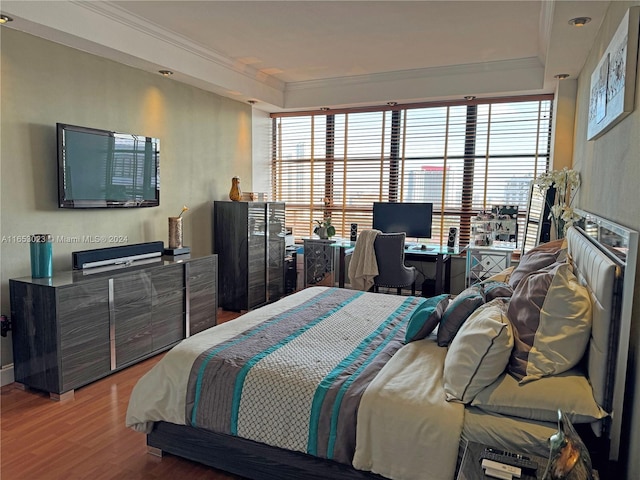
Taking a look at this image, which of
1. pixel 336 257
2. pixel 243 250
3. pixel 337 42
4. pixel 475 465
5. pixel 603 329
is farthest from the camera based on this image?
pixel 336 257

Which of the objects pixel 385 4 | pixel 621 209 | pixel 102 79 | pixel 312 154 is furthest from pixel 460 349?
pixel 312 154

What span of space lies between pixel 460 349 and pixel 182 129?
149 inches

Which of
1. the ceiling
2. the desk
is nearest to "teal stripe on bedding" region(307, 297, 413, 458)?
the ceiling

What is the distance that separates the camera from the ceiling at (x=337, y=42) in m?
3.22

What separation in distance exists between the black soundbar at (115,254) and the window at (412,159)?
2.56 m

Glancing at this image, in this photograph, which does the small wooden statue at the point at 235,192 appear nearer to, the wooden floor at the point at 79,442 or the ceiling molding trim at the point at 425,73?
the ceiling molding trim at the point at 425,73

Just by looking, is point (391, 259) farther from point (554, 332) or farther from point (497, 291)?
point (554, 332)

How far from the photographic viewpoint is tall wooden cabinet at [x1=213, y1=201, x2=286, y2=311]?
16.7ft

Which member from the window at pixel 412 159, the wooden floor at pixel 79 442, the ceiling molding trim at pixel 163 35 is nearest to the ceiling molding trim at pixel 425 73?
the window at pixel 412 159

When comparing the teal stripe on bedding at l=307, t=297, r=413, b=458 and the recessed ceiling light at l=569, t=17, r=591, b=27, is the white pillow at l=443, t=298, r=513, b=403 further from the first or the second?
the recessed ceiling light at l=569, t=17, r=591, b=27

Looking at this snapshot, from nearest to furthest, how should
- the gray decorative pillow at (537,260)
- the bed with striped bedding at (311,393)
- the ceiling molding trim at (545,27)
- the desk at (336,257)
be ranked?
the bed with striped bedding at (311,393)
the gray decorative pillow at (537,260)
the ceiling molding trim at (545,27)
the desk at (336,257)

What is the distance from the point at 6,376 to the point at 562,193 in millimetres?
4343

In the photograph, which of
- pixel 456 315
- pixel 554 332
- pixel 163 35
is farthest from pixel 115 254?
pixel 554 332

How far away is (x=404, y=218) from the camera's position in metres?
5.28
